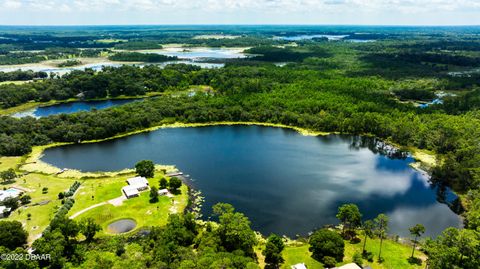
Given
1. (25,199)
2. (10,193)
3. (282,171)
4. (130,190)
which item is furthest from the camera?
(282,171)

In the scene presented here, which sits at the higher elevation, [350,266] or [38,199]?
[350,266]

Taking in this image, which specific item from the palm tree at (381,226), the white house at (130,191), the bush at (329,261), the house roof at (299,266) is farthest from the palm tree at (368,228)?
the white house at (130,191)

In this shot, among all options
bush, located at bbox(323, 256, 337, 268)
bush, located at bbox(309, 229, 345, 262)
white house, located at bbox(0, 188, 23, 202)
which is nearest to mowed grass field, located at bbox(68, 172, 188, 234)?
white house, located at bbox(0, 188, 23, 202)

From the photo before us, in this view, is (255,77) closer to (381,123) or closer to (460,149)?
(381,123)

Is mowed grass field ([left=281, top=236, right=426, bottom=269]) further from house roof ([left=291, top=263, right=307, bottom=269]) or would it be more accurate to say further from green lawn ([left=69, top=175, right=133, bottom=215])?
Result: green lawn ([left=69, top=175, right=133, bottom=215])

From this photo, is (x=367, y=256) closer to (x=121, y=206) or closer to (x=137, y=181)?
(x=121, y=206)

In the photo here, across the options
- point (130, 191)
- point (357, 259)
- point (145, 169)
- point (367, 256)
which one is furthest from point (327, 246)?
point (145, 169)
